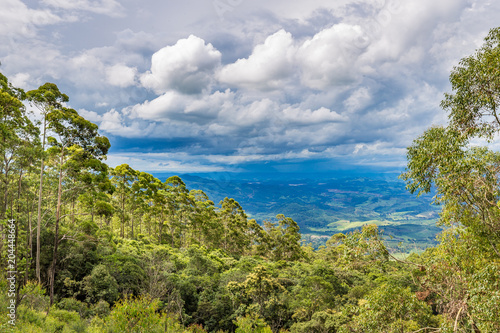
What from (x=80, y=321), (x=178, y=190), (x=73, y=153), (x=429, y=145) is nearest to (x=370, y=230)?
(x=429, y=145)

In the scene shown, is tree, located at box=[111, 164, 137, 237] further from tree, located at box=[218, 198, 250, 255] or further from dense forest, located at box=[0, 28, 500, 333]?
tree, located at box=[218, 198, 250, 255]

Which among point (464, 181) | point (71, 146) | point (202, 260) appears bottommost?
point (202, 260)

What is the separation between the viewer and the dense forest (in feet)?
27.1

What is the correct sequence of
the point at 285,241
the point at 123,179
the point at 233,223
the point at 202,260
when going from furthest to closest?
the point at 285,241
the point at 233,223
the point at 123,179
the point at 202,260

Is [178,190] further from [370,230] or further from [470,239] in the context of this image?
[470,239]

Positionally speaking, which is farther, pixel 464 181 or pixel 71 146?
pixel 71 146

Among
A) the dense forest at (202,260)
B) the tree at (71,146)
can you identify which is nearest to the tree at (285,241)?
the dense forest at (202,260)

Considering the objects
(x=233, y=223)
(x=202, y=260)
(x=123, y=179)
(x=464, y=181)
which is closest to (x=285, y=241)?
(x=233, y=223)

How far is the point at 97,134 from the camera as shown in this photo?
57.2 ft

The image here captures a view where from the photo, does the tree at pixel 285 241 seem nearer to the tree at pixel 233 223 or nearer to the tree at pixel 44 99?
the tree at pixel 233 223

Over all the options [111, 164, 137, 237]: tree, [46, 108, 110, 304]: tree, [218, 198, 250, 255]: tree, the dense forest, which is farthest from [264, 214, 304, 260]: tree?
[46, 108, 110, 304]: tree

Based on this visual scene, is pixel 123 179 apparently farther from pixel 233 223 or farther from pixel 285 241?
pixel 285 241

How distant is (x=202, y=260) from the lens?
26.5 metres

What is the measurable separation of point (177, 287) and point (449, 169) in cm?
2092
